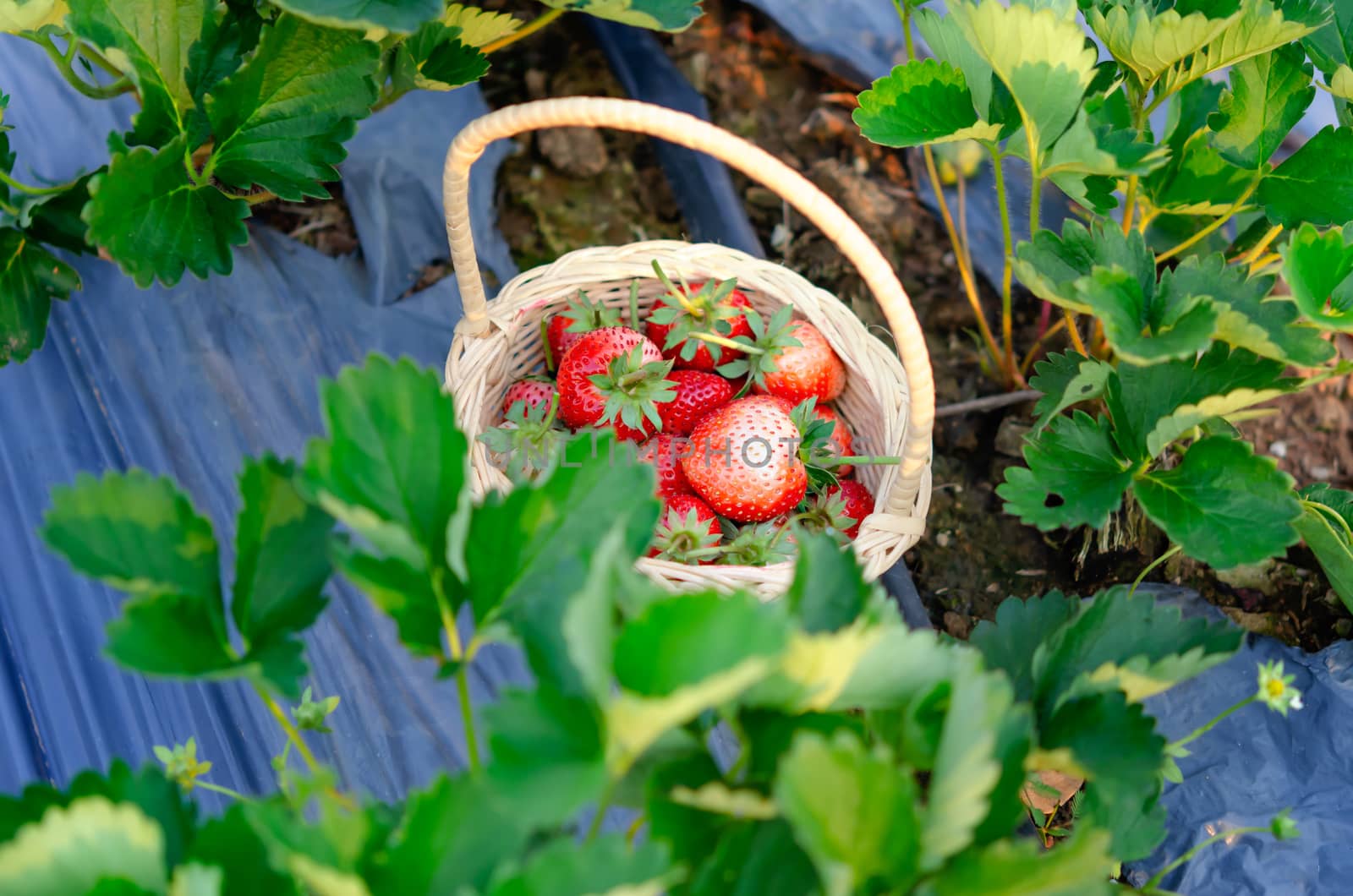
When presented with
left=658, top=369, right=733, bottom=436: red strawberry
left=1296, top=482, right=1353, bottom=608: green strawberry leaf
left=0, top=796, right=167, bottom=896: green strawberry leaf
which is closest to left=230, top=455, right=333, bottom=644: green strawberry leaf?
left=0, top=796, right=167, bottom=896: green strawberry leaf

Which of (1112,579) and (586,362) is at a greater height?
(586,362)

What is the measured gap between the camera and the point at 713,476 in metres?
1.03

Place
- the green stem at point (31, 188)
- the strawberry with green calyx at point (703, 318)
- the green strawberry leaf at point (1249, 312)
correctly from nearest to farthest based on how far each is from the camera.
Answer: the green strawberry leaf at point (1249, 312) → the green stem at point (31, 188) → the strawberry with green calyx at point (703, 318)

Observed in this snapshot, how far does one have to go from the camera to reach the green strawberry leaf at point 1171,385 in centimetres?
82

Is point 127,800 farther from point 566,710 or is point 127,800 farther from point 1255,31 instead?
point 1255,31

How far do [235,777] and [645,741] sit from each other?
0.76 m

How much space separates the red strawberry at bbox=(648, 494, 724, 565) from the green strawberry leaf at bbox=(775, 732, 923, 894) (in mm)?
507

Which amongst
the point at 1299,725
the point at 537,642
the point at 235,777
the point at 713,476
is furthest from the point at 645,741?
the point at 1299,725

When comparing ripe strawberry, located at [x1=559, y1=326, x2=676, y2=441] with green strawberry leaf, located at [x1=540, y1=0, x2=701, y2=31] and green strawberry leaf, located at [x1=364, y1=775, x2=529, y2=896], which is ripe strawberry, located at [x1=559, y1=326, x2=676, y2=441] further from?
green strawberry leaf, located at [x1=364, y1=775, x2=529, y2=896]

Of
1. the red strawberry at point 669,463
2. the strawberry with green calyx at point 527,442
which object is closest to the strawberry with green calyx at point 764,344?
the red strawberry at point 669,463

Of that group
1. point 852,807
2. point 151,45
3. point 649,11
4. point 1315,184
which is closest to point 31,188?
point 151,45

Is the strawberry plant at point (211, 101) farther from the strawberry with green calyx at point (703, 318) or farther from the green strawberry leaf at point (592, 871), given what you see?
the green strawberry leaf at point (592, 871)

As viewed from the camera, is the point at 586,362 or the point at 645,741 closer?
the point at 645,741

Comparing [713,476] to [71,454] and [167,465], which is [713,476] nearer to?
[167,465]
